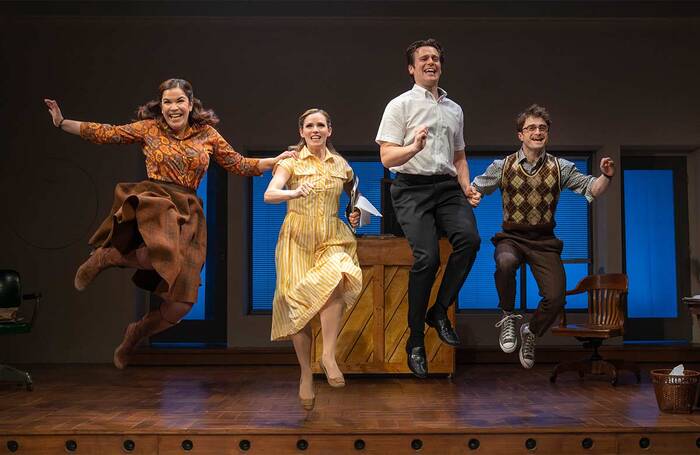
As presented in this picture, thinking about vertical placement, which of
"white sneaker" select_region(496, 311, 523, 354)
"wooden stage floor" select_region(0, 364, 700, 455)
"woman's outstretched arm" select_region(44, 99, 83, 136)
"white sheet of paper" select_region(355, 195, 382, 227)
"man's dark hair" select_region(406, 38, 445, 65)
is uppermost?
"man's dark hair" select_region(406, 38, 445, 65)

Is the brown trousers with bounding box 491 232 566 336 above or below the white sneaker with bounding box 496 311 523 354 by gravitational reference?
above

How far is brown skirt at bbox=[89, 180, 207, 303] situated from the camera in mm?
4625

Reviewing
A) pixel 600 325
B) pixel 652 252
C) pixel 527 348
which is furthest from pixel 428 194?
pixel 652 252

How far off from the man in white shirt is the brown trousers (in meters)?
0.52

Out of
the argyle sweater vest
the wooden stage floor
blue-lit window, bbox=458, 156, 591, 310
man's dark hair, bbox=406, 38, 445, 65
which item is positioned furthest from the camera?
blue-lit window, bbox=458, 156, 591, 310

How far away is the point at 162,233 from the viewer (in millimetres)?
4629

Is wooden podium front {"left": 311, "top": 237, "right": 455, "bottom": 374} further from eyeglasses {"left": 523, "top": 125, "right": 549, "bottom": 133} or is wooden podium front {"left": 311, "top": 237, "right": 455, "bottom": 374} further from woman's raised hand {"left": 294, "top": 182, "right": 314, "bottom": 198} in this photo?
woman's raised hand {"left": 294, "top": 182, "right": 314, "bottom": 198}

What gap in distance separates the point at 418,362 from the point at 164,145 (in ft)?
6.83

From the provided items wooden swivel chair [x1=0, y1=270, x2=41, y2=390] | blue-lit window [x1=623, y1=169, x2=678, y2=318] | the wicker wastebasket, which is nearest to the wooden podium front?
the wicker wastebasket

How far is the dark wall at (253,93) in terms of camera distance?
884 centimetres

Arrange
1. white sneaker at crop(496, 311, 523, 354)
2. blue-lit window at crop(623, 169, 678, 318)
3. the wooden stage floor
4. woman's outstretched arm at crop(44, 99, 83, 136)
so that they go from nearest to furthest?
the wooden stage floor → woman's outstretched arm at crop(44, 99, 83, 136) → white sneaker at crop(496, 311, 523, 354) → blue-lit window at crop(623, 169, 678, 318)

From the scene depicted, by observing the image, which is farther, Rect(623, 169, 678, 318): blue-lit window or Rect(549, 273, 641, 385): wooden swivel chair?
Rect(623, 169, 678, 318): blue-lit window

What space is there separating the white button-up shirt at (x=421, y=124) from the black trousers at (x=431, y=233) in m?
0.07

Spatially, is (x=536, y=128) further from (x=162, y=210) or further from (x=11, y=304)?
(x=11, y=304)
